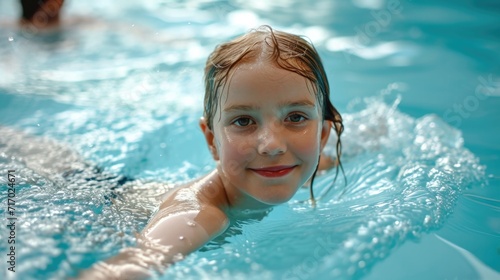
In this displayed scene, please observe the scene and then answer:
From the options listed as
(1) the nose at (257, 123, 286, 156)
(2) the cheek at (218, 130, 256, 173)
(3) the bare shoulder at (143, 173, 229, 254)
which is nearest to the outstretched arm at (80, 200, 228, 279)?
(3) the bare shoulder at (143, 173, 229, 254)

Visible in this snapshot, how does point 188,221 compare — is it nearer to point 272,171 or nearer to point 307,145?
point 272,171

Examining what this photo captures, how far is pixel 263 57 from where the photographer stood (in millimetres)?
2166

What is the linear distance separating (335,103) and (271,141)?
224 cm

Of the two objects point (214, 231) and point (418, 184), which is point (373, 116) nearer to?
point (418, 184)

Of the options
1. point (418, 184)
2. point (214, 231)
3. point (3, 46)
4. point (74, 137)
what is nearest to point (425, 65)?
point (418, 184)

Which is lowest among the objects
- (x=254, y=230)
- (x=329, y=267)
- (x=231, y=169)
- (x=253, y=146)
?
(x=254, y=230)

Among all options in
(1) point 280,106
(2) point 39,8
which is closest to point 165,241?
(1) point 280,106

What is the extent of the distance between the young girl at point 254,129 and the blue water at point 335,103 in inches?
4.9

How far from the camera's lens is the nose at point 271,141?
6.86 feet

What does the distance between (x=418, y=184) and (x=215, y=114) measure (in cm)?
103

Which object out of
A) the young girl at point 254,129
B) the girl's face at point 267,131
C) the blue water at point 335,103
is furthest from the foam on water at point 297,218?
the girl's face at point 267,131

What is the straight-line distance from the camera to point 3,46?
5.07m

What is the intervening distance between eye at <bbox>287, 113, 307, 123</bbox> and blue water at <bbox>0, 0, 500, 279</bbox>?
473 mm

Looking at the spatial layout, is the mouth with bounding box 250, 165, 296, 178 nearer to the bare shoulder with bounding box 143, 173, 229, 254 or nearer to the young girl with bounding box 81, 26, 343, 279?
the young girl with bounding box 81, 26, 343, 279
